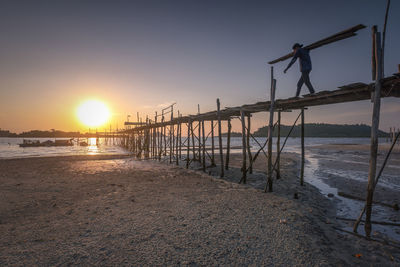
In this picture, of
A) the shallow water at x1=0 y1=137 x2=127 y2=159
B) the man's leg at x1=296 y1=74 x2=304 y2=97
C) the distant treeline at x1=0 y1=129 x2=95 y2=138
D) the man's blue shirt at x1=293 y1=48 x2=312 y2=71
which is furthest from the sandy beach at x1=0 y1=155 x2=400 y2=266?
the distant treeline at x1=0 y1=129 x2=95 y2=138

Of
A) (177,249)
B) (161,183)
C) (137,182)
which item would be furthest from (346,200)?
(137,182)

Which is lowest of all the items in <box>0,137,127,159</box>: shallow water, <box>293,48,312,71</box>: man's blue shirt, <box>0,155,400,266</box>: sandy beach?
<box>0,137,127,159</box>: shallow water

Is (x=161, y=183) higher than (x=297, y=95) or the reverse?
the reverse

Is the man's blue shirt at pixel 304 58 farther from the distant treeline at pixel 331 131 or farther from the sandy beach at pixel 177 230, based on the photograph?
the distant treeline at pixel 331 131

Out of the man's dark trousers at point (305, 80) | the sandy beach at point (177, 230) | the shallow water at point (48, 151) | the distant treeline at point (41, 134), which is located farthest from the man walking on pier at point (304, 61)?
the distant treeline at point (41, 134)

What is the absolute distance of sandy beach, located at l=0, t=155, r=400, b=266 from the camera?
376cm

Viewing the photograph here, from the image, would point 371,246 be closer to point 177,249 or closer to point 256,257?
point 256,257

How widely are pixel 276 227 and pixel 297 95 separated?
5.09 metres

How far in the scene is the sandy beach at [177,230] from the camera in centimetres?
376

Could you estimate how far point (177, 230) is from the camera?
16.0 ft

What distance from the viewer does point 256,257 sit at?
3.79 meters

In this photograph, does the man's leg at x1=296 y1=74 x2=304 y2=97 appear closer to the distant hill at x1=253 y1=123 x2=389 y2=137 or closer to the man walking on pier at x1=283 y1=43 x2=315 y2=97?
the man walking on pier at x1=283 y1=43 x2=315 y2=97

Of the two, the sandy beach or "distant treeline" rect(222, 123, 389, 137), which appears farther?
"distant treeline" rect(222, 123, 389, 137)

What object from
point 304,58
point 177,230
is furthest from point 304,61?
point 177,230
